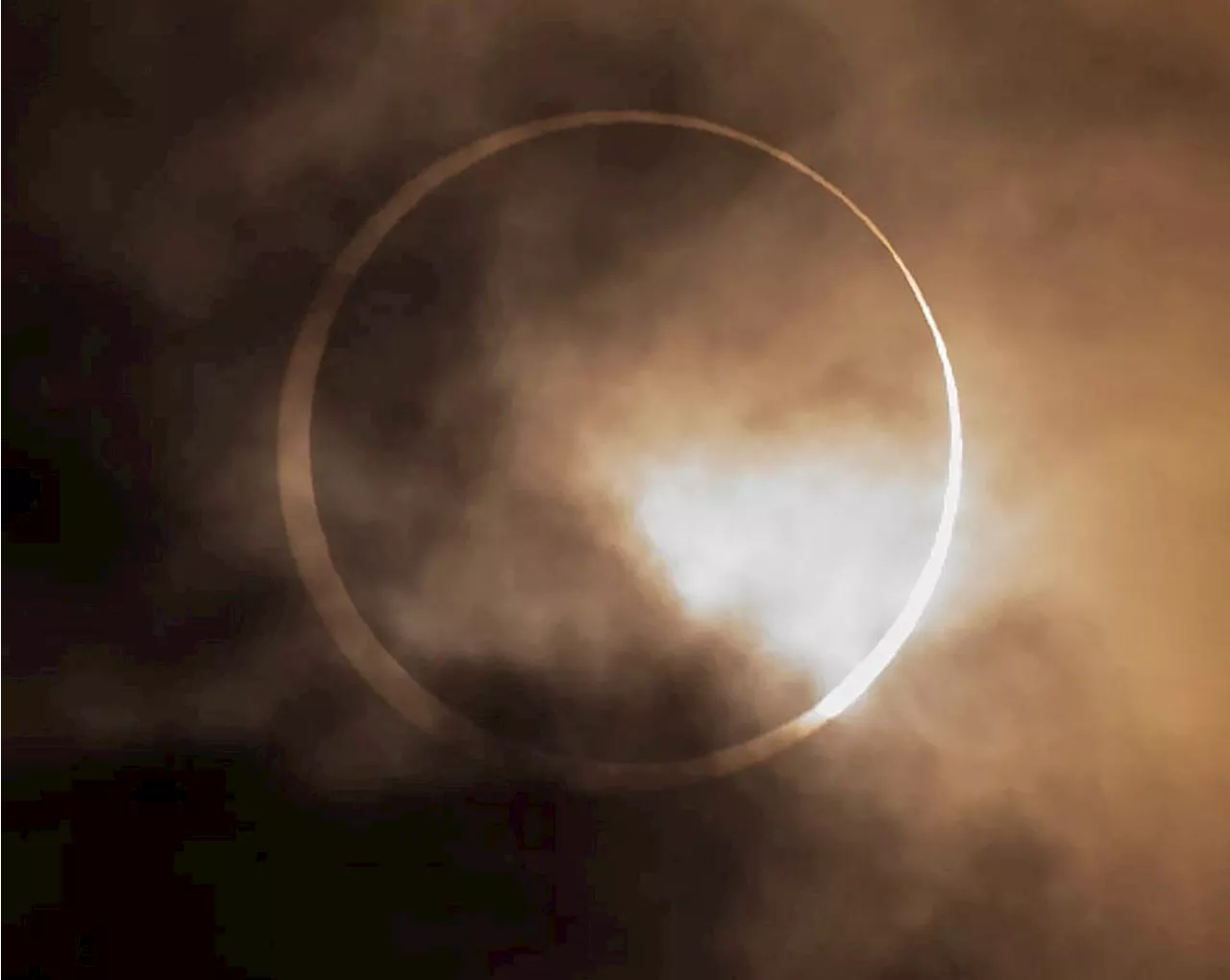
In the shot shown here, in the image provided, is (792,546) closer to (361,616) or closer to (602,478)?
(602,478)

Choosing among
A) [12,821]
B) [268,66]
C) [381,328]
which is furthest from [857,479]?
[12,821]

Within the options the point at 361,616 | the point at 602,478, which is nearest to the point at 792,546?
the point at 602,478

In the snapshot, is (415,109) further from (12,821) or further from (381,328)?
(12,821)

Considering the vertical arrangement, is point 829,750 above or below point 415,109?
below

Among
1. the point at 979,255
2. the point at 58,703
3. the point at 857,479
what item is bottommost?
the point at 58,703
